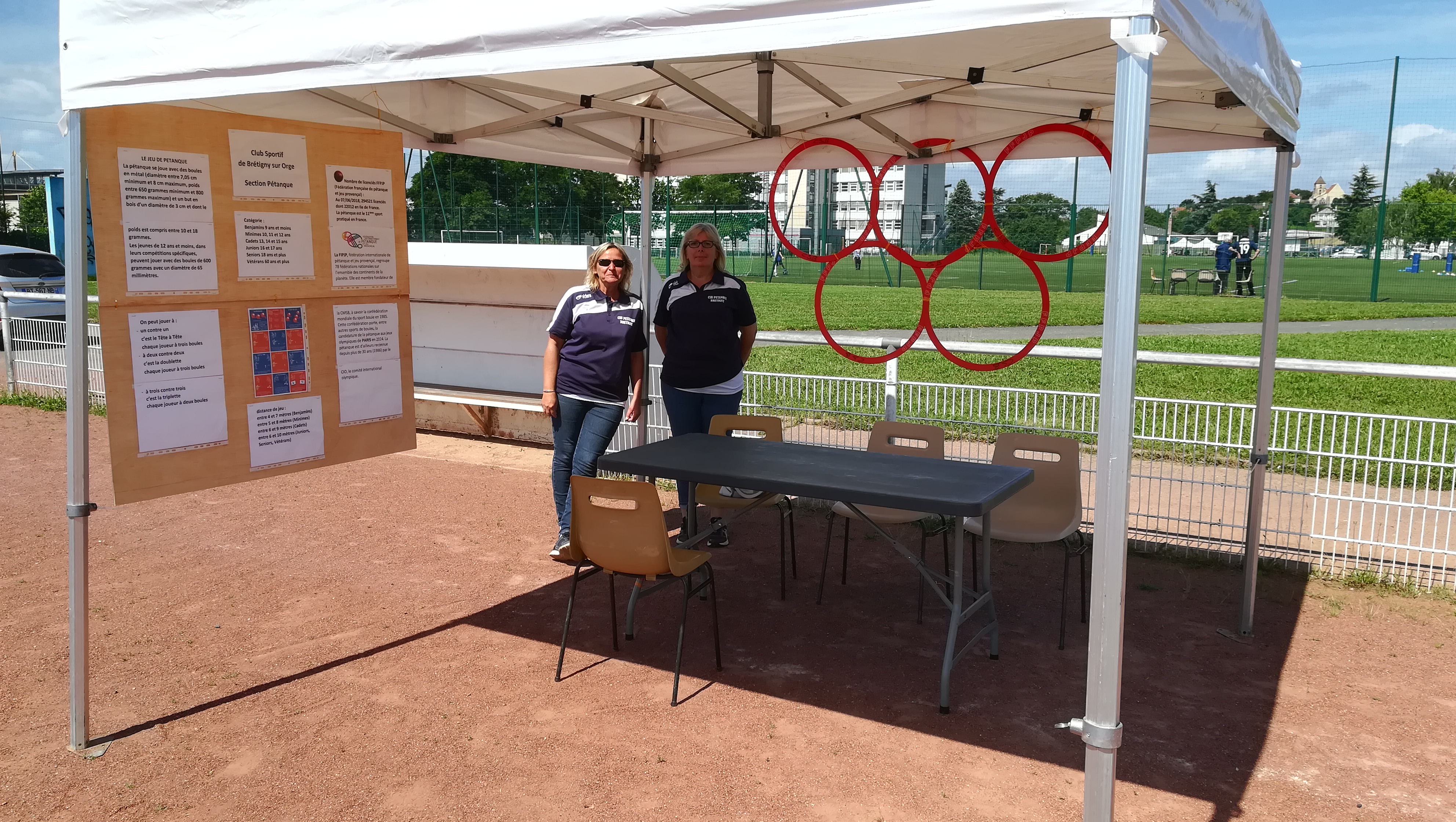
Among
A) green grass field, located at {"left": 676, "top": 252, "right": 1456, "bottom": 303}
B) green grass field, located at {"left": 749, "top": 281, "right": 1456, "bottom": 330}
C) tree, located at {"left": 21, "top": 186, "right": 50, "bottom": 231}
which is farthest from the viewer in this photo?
tree, located at {"left": 21, "top": 186, "right": 50, "bottom": 231}

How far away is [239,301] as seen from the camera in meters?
3.92

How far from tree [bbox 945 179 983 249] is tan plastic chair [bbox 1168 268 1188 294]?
4.91 meters

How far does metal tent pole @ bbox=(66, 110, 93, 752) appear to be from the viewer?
3.38 m

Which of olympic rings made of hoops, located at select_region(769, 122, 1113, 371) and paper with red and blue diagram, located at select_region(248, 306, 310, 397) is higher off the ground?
olympic rings made of hoops, located at select_region(769, 122, 1113, 371)

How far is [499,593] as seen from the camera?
17.1ft

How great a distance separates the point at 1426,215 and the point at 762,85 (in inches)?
→ 782

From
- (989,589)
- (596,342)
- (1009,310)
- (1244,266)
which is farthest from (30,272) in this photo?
(1244,266)

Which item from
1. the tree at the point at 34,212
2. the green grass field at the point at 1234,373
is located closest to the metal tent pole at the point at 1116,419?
the green grass field at the point at 1234,373

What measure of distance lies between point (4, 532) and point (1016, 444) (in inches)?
239

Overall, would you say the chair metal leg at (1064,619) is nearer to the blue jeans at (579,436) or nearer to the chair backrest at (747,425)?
the chair backrest at (747,425)

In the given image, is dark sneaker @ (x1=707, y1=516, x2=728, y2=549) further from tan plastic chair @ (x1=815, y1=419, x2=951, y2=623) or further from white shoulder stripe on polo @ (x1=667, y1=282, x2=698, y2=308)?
white shoulder stripe on polo @ (x1=667, y1=282, x2=698, y2=308)

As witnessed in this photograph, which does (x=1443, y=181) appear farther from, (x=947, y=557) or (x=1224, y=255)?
(x=947, y=557)

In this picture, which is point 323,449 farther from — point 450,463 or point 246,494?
point 450,463

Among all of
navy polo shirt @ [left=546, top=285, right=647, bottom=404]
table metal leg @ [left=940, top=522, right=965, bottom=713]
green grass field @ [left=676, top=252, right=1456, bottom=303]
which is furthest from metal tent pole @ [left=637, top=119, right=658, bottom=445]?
green grass field @ [left=676, top=252, right=1456, bottom=303]
